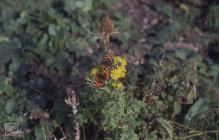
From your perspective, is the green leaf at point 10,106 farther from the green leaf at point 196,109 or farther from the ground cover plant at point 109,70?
the green leaf at point 196,109

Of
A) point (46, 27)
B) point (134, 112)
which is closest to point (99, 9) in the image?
point (46, 27)

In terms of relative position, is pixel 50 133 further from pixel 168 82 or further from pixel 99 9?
pixel 99 9

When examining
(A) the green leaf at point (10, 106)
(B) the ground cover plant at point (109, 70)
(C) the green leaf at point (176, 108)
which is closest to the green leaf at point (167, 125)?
(B) the ground cover plant at point (109, 70)

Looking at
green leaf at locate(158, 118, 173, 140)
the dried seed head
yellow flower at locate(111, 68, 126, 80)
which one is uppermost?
the dried seed head

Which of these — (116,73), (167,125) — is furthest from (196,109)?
(116,73)

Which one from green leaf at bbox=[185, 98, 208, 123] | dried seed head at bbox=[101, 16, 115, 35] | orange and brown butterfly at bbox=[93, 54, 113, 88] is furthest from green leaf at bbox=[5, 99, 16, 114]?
green leaf at bbox=[185, 98, 208, 123]

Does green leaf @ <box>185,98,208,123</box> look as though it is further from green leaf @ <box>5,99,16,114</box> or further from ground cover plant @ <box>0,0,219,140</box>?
green leaf @ <box>5,99,16,114</box>

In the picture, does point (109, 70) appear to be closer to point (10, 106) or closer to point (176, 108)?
point (176, 108)
